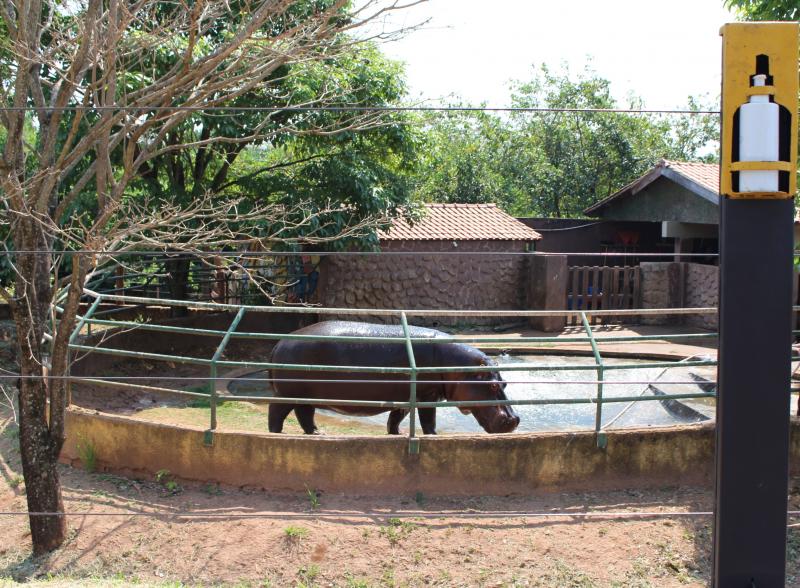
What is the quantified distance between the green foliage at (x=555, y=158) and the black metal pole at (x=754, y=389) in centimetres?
2218

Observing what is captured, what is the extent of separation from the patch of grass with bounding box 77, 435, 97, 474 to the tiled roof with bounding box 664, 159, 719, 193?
13034mm

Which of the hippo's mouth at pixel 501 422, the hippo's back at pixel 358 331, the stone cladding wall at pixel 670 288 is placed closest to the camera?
the hippo's mouth at pixel 501 422

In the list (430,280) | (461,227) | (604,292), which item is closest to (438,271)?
(430,280)

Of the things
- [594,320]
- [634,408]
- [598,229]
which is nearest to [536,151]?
[598,229]

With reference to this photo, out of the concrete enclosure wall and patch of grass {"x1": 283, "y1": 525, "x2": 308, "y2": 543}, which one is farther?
the concrete enclosure wall

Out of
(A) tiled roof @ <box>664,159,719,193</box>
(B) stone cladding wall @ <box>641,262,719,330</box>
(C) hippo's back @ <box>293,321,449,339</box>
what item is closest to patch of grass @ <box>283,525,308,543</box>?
(C) hippo's back @ <box>293,321,449,339</box>

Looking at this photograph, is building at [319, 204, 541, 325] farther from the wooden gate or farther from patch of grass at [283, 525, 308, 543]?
patch of grass at [283, 525, 308, 543]

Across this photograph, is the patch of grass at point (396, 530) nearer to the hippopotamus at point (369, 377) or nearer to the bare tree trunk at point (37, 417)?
the hippopotamus at point (369, 377)

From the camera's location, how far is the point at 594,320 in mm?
18062

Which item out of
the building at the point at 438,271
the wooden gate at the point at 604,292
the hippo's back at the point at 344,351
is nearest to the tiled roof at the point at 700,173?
the wooden gate at the point at 604,292

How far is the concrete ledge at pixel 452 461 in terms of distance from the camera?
7438mm

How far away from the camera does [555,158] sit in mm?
27844

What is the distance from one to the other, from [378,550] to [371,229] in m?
7.26

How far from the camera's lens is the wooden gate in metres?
18.0
